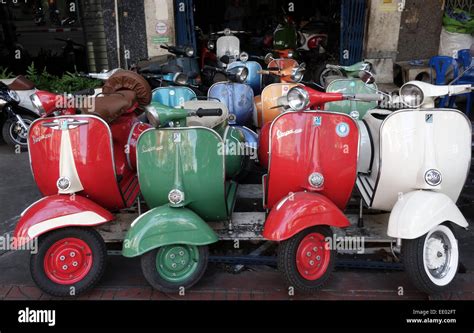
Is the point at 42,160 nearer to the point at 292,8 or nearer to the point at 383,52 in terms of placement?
the point at 383,52

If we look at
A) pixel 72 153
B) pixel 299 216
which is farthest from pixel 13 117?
pixel 299 216

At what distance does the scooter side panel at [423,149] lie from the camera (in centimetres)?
308

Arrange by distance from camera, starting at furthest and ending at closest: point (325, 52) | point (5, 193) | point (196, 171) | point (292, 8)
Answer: point (292, 8), point (325, 52), point (5, 193), point (196, 171)

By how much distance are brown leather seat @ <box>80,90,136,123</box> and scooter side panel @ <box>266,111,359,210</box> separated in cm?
112

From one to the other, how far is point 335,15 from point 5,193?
7329 millimetres

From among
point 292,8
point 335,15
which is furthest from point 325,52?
point 292,8

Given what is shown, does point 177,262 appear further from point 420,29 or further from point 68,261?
point 420,29

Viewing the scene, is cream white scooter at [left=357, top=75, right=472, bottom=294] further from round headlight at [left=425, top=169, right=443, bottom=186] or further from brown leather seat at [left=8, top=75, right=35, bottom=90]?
brown leather seat at [left=8, top=75, right=35, bottom=90]

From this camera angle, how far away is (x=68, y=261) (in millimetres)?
3010

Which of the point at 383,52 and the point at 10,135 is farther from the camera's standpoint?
the point at 383,52

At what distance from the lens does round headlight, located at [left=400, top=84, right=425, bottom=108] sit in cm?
313

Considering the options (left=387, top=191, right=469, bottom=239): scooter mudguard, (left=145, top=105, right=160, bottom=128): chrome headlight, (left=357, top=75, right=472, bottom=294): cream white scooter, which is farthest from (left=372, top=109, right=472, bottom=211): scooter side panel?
(left=145, top=105, right=160, bottom=128): chrome headlight

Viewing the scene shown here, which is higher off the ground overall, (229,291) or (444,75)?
(444,75)

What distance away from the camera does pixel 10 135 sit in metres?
5.97
